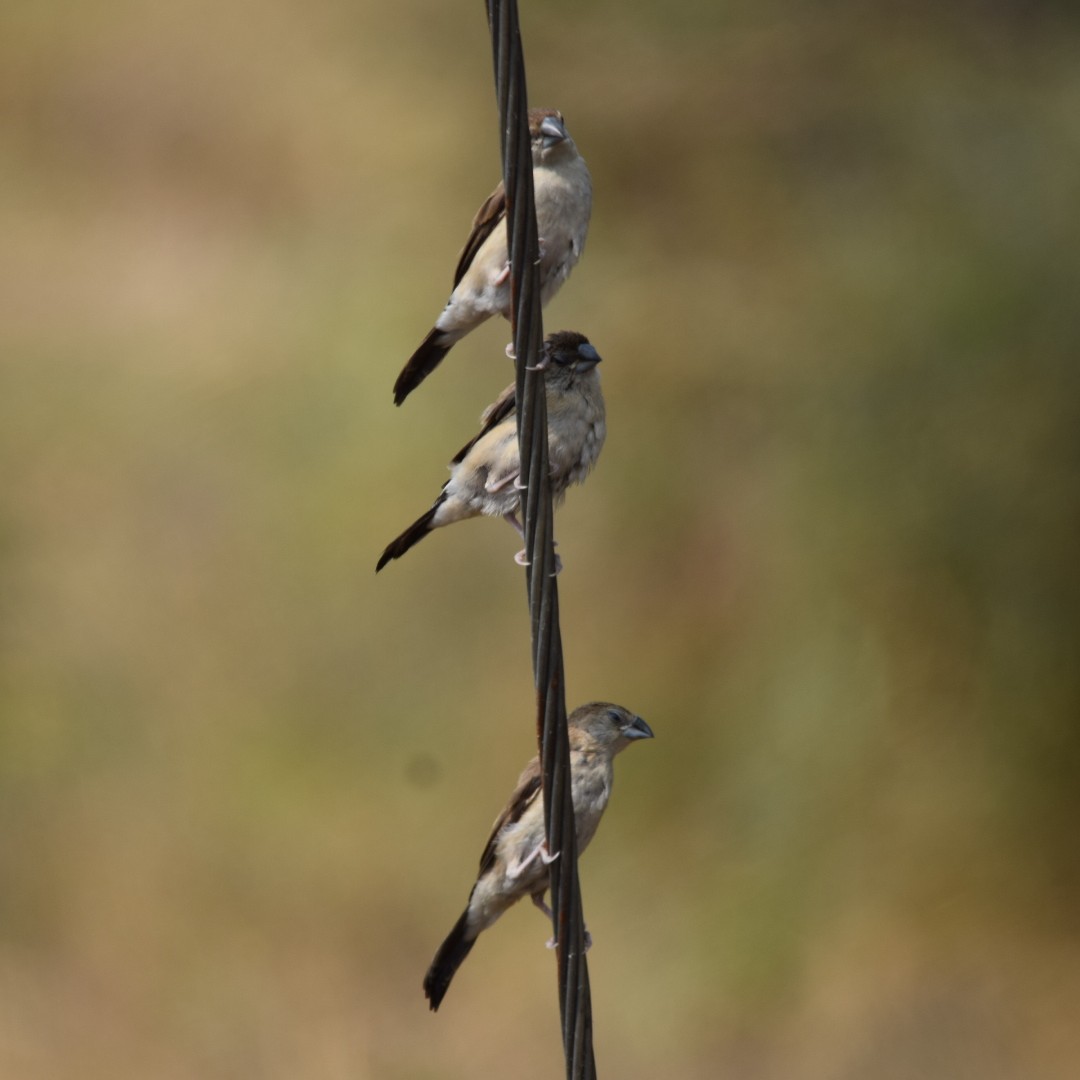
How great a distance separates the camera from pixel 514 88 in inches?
81.7

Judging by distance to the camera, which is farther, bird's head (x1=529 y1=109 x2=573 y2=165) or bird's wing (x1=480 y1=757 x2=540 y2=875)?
bird's wing (x1=480 y1=757 x2=540 y2=875)

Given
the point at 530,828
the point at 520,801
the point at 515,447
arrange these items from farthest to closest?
the point at 520,801, the point at 530,828, the point at 515,447

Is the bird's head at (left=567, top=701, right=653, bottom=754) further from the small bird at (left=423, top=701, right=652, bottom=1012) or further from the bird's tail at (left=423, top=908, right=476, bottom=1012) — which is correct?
the bird's tail at (left=423, top=908, right=476, bottom=1012)

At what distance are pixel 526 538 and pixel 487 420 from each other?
→ 1.05 metres

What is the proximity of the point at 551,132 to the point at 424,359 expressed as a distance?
1.65 feet

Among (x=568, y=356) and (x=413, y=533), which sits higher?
(x=568, y=356)

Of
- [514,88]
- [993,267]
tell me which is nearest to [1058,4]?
[993,267]

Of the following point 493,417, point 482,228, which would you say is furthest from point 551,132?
point 493,417

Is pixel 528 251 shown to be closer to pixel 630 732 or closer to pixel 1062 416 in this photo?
pixel 630 732

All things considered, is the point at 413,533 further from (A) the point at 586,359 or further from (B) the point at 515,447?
(A) the point at 586,359

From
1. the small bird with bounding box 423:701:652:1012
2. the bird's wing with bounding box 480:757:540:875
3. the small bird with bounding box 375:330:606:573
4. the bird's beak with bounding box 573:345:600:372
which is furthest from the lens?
the bird's wing with bounding box 480:757:540:875

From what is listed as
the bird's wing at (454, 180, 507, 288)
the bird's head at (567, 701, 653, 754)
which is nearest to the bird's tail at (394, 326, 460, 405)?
the bird's wing at (454, 180, 507, 288)

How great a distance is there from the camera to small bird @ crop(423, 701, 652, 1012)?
3275 mm

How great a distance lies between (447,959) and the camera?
3.37 metres
